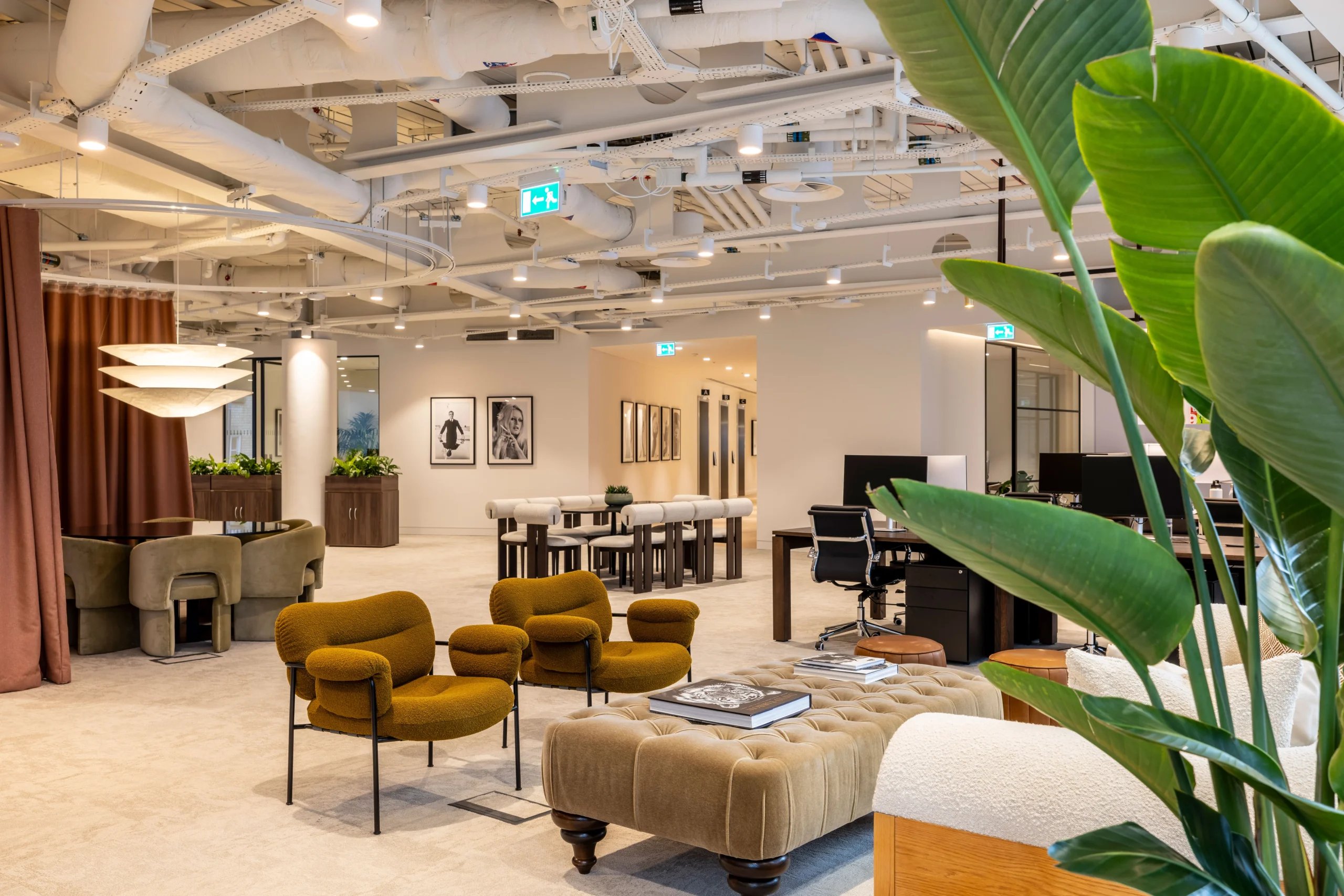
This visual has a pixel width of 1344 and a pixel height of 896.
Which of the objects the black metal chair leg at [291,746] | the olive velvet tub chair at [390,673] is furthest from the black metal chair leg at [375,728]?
the black metal chair leg at [291,746]

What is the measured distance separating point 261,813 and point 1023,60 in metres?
4.24

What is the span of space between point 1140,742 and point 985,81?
2.16 feet

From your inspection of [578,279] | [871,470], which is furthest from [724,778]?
[578,279]

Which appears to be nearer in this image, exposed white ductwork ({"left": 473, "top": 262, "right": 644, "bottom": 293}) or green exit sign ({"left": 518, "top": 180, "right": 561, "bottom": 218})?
green exit sign ({"left": 518, "top": 180, "right": 561, "bottom": 218})

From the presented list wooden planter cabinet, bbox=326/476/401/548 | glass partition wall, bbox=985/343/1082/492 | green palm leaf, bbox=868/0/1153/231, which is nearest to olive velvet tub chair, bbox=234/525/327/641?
wooden planter cabinet, bbox=326/476/401/548

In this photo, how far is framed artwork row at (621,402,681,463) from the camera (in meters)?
18.5

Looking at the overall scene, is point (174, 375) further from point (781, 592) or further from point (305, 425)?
point (305, 425)

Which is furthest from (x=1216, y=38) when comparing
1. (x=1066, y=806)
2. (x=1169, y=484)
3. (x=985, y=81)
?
(x=985, y=81)

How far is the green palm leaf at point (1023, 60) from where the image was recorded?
3.20 feet

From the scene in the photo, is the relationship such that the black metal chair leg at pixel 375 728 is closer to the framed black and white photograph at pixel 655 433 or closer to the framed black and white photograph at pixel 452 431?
the framed black and white photograph at pixel 452 431

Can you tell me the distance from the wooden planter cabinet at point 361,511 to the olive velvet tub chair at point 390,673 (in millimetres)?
10990

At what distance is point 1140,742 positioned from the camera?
1.06m

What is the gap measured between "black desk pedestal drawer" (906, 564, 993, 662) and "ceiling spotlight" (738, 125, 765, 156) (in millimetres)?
2954

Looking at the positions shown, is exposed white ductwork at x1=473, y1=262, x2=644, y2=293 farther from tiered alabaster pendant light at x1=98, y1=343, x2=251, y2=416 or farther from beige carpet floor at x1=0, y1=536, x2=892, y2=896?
beige carpet floor at x1=0, y1=536, x2=892, y2=896
